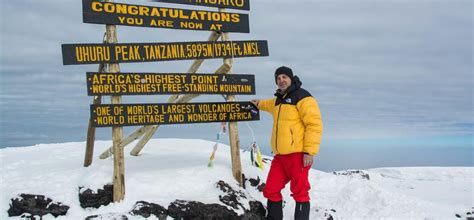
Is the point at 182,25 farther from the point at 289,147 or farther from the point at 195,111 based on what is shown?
the point at 289,147

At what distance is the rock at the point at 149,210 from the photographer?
6707 millimetres

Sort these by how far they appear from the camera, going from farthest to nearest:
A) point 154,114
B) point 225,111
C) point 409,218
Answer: point 409,218 < point 225,111 < point 154,114

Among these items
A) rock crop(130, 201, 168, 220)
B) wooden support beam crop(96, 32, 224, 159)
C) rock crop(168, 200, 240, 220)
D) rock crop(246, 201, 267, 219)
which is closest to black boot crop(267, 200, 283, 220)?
rock crop(246, 201, 267, 219)

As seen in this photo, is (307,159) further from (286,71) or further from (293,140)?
(286,71)

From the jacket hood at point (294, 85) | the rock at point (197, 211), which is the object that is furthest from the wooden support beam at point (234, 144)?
the jacket hood at point (294, 85)

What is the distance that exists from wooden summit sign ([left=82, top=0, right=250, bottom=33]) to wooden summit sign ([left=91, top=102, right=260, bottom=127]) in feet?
4.91

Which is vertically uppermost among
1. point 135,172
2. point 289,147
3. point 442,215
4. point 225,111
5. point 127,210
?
point 225,111

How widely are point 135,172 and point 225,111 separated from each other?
6.90ft

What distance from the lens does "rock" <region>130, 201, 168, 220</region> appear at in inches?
264

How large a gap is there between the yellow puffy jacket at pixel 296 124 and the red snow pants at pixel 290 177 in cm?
17

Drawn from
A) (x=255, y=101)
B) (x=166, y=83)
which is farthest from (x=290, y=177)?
(x=166, y=83)

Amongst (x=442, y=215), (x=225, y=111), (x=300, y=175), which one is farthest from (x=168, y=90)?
(x=442, y=215)

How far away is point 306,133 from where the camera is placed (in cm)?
668

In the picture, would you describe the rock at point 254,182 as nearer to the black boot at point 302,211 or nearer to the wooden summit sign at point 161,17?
the black boot at point 302,211
